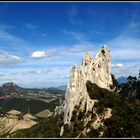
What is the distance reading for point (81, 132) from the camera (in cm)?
9569

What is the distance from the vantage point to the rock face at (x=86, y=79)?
11050 centimetres

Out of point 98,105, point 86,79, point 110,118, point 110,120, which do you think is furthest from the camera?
point 86,79

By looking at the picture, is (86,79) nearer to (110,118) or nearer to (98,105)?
(98,105)

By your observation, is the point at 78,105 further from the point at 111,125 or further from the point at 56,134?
the point at 111,125

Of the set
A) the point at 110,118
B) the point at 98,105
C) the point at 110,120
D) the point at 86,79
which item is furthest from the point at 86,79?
the point at 110,120

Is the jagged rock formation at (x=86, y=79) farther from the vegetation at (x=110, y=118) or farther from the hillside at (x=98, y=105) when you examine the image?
the vegetation at (x=110, y=118)

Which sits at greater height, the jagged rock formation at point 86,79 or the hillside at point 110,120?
the jagged rock formation at point 86,79

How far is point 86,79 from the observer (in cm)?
12200

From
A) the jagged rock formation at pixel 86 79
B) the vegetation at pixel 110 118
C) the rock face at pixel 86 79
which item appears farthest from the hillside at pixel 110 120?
the rock face at pixel 86 79

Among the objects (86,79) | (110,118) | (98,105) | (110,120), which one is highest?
(86,79)

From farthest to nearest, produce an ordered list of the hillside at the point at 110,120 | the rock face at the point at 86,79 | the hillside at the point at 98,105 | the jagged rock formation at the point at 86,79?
the rock face at the point at 86,79 → the jagged rock formation at the point at 86,79 → the hillside at the point at 98,105 → the hillside at the point at 110,120

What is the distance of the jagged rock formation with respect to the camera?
10986cm

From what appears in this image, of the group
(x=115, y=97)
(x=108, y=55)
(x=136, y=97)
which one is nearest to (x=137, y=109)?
(x=115, y=97)

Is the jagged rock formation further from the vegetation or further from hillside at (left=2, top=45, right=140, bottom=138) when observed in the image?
the vegetation
